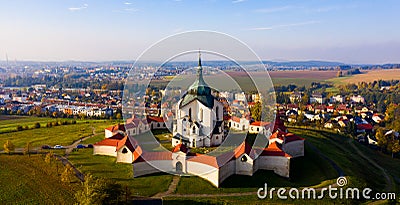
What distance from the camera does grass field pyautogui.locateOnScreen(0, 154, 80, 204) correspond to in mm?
22797

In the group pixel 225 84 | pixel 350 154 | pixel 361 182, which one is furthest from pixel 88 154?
pixel 350 154

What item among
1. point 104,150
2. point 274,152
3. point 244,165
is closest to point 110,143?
point 104,150

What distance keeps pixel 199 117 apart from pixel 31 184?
52.0 feet

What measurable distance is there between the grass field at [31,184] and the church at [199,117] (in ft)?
38.9

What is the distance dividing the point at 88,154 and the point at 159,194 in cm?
1291

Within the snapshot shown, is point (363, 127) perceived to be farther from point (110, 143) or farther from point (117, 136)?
point (110, 143)

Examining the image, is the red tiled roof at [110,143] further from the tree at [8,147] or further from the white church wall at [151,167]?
the tree at [8,147]

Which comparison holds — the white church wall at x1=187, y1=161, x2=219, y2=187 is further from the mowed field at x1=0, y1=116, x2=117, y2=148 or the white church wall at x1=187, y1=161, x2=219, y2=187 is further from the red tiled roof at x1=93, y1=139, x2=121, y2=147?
the mowed field at x1=0, y1=116, x2=117, y2=148

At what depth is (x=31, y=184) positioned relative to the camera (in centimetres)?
2536

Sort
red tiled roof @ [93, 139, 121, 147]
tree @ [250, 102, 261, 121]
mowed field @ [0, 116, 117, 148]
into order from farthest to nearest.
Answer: tree @ [250, 102, 261, 121]
mowed field @ [0, 116, 117, 148]
red tiled roof @ [93, 139, 121, 147]

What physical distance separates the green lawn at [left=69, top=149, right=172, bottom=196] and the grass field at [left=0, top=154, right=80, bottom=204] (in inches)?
106

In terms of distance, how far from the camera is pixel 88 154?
3300cm

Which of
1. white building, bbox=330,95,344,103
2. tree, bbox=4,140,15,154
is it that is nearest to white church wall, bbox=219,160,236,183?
tree, bbox=4,140,15,154

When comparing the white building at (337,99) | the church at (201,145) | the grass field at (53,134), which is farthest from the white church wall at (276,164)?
the white building at (337,99)
